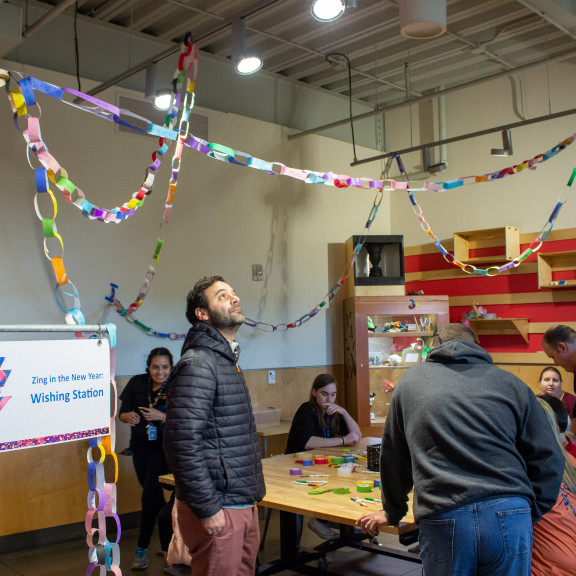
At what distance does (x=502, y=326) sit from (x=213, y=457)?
489cm

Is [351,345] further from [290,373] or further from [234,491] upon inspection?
[234,491]

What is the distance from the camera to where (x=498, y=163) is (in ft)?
23.1

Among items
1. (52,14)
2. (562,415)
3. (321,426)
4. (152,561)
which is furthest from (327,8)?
(152,561)

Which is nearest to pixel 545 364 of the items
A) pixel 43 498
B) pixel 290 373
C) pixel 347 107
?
pixel 290 373

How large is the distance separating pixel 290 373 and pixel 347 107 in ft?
10.4

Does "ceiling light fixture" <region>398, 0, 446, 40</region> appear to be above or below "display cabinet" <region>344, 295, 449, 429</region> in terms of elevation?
above

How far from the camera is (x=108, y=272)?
5676 millimetres

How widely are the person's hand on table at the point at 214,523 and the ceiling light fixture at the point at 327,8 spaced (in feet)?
9.35

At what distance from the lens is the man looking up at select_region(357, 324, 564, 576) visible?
2.12 meters

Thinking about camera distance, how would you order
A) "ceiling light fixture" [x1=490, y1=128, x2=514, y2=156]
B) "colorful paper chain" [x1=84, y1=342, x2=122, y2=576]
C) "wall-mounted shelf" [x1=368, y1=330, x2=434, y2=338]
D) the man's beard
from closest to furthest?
"colorful paper chain" [x1=84, y1=342, x2=122, y2=576]
the man's beard
"ceiling light fixture" [x1=490, y1=128, x2=514, y2=156]
"wall-mounted shelf" [x1=368, y1=330, x2=434, y2=338]

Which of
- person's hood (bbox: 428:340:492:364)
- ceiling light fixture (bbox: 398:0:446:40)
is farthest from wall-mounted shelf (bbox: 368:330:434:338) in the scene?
person's hood (bbox: 428:340:492:364)

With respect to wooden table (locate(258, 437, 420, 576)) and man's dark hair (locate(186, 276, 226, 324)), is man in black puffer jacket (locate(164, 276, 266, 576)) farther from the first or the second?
wooden table (locate(258, 437, 420, 576))

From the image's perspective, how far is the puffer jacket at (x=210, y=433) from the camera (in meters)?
2.54

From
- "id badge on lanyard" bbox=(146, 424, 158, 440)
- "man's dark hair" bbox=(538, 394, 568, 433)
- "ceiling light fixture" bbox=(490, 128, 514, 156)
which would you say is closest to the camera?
"man's dark hair" bbox=(538, 394, 568, 433)
